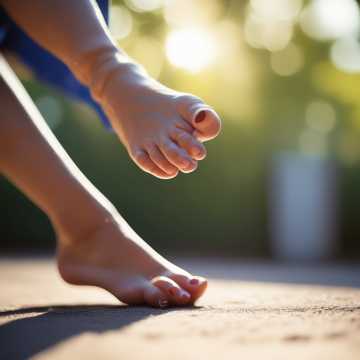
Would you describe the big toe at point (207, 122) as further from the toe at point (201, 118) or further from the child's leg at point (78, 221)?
the child's leg at point (78, 221)

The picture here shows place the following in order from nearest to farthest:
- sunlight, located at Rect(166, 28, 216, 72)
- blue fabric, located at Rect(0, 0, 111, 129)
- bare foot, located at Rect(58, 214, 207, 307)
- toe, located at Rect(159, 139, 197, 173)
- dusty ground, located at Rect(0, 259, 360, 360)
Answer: dusty ground, located at Rect(0, 259, 360, 360), toe, located at Rect(159, 139, 197, 173), bare foot, located at Rect(58, 214, 207, 307), blue fabric, located at Rect(0, 0, 111, 129), sunlight, located at Rect(166, 28, 216, 72)

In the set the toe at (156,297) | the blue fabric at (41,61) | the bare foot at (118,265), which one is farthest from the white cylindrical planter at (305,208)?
the toe at (156,297)

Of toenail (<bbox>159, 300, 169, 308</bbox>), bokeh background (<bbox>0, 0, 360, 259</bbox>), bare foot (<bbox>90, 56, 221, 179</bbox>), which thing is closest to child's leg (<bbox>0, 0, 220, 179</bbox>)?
bare foot (<bbox>90, 56, 221, 179</bbox>)

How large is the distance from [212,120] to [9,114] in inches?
17.9

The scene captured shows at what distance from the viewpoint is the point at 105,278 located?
4.29 ft

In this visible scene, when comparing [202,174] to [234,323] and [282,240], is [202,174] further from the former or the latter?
[234,323]

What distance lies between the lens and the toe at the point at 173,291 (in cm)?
120

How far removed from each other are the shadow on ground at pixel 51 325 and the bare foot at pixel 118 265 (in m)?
0.08

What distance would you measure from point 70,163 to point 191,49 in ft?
21.9

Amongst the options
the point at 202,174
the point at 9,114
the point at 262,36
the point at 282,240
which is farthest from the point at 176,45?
the point at 9,114

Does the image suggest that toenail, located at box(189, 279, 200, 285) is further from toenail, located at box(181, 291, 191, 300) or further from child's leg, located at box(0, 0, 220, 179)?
child's leg, located at box(0, 0, 220, 179)

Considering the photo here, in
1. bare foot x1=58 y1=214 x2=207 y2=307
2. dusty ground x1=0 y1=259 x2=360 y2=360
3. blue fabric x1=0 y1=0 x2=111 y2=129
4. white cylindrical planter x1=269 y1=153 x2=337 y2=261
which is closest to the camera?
dusty ground x1=0 y1=259 x2=360 y2=360

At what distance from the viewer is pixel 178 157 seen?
111 centimetres

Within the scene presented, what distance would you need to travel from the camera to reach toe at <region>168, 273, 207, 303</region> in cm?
125
